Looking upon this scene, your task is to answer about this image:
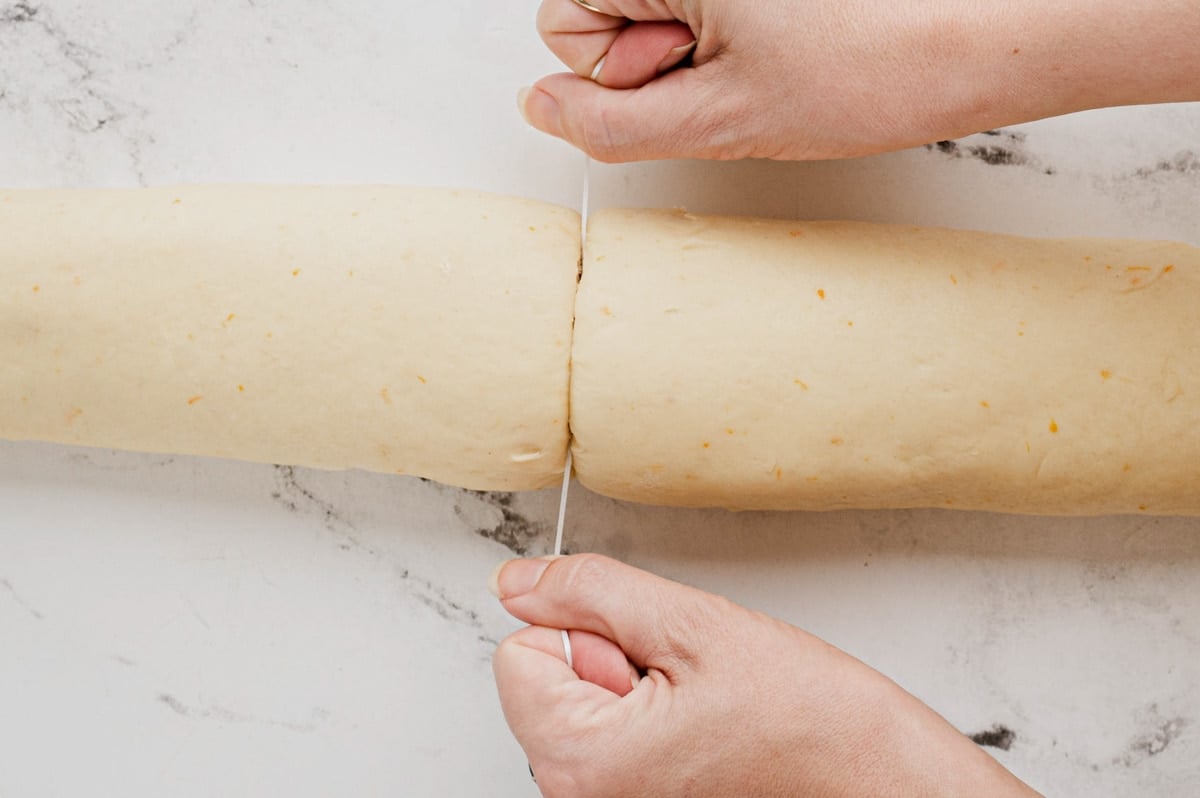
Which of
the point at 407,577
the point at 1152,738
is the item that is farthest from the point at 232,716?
the point at 1152,738

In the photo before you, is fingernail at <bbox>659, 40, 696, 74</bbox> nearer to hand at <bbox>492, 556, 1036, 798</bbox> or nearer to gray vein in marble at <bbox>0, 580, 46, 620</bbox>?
hand at <bbox>492, 556, 1036, 798</bbox>

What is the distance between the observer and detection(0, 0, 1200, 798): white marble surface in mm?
1439

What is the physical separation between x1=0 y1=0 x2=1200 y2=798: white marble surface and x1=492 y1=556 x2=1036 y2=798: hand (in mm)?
284

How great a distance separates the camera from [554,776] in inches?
43.0

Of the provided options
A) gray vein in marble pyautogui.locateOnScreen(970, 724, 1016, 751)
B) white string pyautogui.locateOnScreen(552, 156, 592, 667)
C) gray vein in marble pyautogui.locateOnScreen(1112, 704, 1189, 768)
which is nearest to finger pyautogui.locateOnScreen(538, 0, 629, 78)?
white string pyautogui.locateOnScreen(552, 156, 592, 667)

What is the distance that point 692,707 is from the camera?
109cm

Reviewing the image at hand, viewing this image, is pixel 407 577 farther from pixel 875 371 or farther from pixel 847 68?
pixel 847 68

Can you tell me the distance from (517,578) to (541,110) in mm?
662

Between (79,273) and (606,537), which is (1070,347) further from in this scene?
(79,273)

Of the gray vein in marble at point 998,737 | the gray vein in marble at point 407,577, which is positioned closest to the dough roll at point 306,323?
the gray vein in marble at point 407,577

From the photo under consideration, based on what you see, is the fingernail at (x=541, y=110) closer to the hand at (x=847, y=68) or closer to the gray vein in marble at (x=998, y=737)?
the hand at (x=847, y=68)

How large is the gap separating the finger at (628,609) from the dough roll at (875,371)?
14 centimetres

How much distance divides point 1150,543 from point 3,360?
1.75m

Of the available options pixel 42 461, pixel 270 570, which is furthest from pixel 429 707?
pixel 42 461
